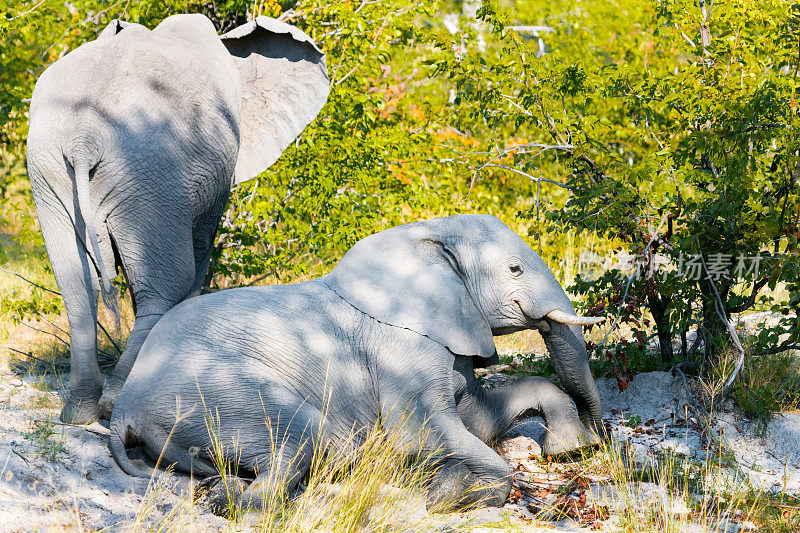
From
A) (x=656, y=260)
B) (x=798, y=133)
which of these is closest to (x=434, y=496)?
(x=656, y=260)

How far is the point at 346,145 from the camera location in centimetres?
714

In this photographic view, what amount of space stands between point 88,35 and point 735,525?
636 centimetres

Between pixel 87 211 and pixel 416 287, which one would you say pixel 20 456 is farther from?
pixel 416 287

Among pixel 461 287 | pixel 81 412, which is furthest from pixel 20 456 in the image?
pixel 461 287

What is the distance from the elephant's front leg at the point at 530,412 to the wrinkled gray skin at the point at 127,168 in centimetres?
184

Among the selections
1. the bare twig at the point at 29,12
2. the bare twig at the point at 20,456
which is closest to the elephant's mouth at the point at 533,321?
the bare twig at the point at 20,456

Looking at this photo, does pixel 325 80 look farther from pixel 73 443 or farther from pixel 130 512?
pixel 130 512

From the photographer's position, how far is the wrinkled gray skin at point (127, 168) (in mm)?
4805

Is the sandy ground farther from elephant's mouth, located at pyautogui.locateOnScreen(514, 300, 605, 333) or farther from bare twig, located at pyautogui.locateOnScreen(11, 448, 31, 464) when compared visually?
elephant's mouth, located at pyautogui.locateOnScreen(514, 300, 605, 333)

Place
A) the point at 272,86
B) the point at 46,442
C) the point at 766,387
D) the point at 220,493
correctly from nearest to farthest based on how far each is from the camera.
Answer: the point at 220,493 < the point at 46,442 < the point at 766,387 < the point at 272,86

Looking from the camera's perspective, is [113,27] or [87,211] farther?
[113,27]

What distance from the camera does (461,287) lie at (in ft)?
15.9

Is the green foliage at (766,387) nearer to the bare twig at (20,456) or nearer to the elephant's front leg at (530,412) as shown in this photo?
the elephant's front leg at (530,412)

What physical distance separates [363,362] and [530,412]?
1251 mm
